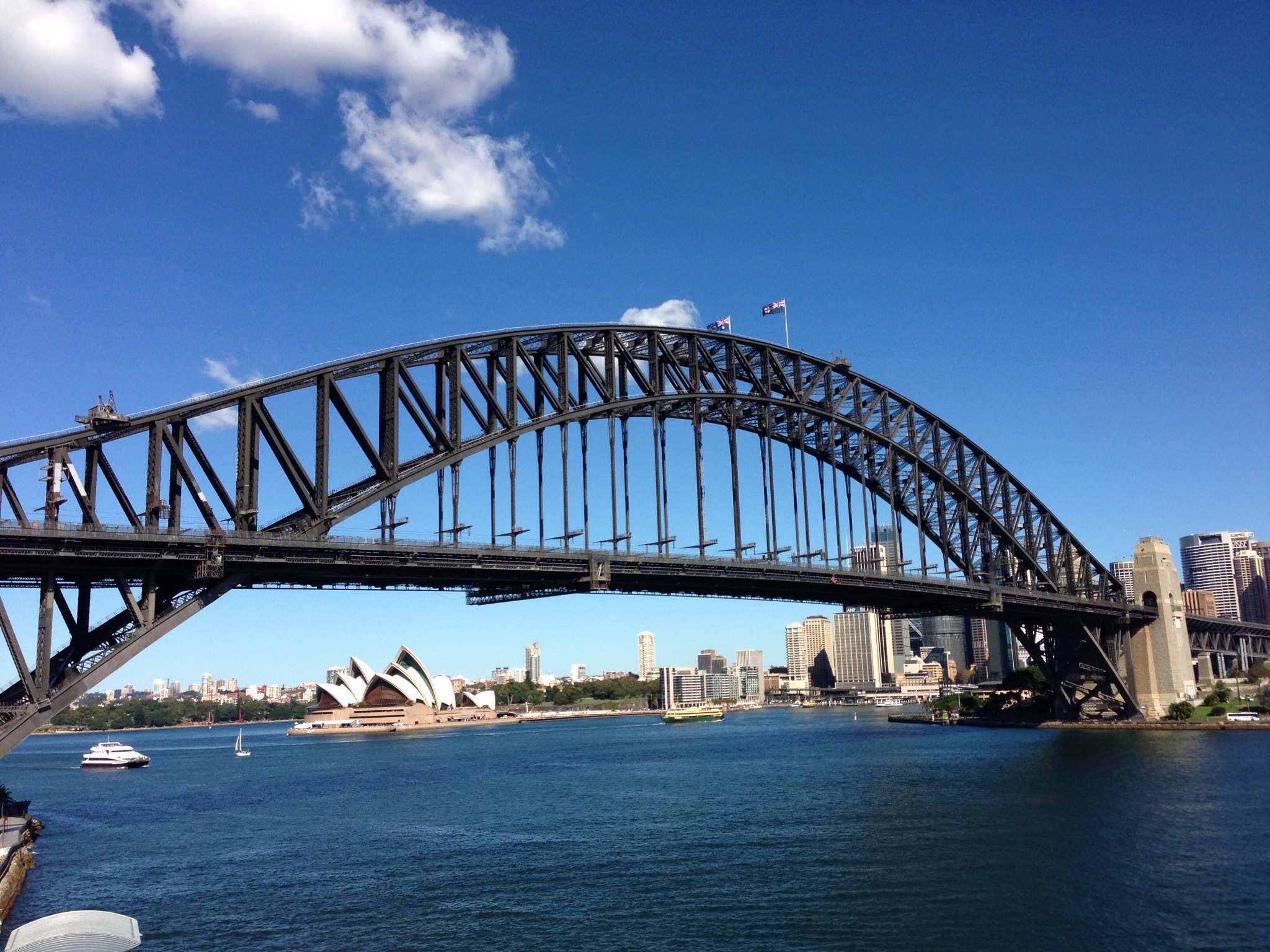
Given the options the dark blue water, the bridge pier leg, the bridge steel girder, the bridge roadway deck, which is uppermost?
the bridge roadway deck

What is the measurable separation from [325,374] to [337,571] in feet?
34.6

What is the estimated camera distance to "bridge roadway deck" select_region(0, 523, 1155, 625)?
41719 millimetres

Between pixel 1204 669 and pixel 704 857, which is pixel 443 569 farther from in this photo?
pixel 1204 669

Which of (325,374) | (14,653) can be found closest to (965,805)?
(325,374)

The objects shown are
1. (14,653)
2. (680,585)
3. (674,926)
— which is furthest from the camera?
(680,585)

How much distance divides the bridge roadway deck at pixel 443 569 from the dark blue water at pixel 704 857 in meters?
12.6

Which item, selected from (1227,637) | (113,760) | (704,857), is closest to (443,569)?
(704,857)

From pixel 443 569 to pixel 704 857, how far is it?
21.6 meters

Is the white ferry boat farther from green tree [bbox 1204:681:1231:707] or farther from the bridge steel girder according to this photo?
the bridge steel girder

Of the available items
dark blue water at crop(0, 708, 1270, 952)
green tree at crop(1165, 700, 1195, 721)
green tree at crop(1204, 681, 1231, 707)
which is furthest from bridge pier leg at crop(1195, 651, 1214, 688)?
dark blue water at crop(0, 708, 1270, 952)

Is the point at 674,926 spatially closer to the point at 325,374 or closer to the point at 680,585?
the point at 325,374

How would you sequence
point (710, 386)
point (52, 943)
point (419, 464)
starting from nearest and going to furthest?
1. point (52, 943)
2. point (419, 464)
3. point (710, 386)

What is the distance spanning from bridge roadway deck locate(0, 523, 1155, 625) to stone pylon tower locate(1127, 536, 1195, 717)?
27.0 metres

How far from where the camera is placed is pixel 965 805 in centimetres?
5275
